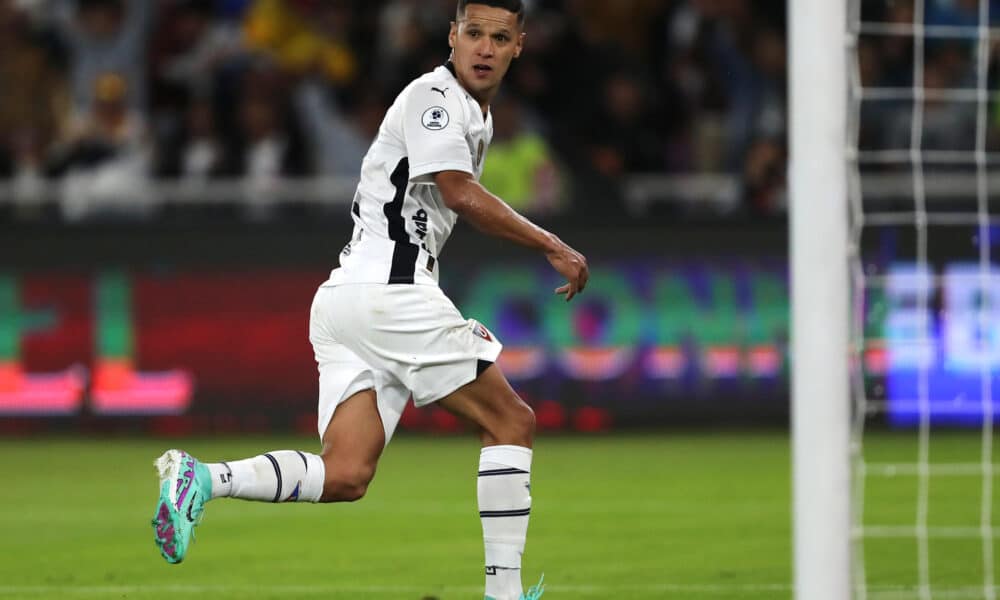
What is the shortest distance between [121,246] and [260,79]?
70.2 inches

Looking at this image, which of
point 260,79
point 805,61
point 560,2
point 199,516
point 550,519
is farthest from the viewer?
point 560,2

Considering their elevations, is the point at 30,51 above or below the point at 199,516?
above

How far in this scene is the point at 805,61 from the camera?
4402 millimetres

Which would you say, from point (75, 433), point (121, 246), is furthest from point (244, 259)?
point (75, 433)

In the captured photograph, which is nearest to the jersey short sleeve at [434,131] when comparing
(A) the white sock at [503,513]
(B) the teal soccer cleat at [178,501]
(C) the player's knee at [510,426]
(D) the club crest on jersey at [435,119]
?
(D) the club crest on jersey at [435,119]

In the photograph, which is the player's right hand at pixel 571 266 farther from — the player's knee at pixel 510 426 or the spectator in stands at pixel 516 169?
the spectator in stands at pixel 516 169

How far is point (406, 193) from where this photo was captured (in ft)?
19.0

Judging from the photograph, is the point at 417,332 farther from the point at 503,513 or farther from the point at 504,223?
the point at 503,513

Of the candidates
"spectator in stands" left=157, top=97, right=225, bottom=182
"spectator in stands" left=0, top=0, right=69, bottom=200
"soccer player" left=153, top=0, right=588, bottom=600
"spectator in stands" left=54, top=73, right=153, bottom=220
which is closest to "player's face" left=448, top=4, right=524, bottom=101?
"soccer player" left=153, top=0, right=588, bottom=600

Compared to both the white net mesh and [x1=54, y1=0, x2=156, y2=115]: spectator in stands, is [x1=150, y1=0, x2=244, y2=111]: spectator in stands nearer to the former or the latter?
[x1=54, y1=0, x2=156, y2=115]: spectator in stands

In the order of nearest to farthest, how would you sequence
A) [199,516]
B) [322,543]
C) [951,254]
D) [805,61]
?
[805,61]
[199,516]
[322,543]
[951,254]

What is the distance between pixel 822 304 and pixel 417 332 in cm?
170

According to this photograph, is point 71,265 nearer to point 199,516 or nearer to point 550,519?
point 550,519

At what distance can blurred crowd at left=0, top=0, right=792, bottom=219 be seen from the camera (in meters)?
13.8
